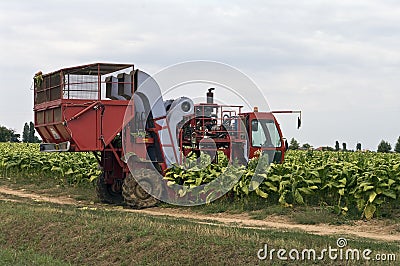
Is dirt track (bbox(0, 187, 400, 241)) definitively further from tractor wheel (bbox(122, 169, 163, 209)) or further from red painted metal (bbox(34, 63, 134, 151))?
red painted metal (bbox(34, 63, 134, 151))

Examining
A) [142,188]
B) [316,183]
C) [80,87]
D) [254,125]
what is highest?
[80,87]

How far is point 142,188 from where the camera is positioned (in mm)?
18953

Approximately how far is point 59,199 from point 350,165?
388 inches

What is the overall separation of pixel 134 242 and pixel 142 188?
23.8ft

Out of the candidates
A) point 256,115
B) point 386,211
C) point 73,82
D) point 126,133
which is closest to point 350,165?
point 386,211

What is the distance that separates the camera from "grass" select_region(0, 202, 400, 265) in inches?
418

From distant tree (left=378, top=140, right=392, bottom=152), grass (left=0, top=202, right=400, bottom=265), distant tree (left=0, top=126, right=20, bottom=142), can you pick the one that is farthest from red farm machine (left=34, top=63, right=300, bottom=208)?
distant tree (left=0, top=126, right=20, bottom=142)

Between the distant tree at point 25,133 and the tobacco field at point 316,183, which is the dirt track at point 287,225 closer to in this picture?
the tobacco field at point 316,183

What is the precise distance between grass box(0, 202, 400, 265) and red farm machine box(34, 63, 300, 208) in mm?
4268

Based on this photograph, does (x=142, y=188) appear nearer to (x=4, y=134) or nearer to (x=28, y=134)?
(x=4, y=134)

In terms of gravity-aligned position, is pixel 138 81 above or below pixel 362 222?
above

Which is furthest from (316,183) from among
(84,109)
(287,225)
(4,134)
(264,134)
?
(4,134)

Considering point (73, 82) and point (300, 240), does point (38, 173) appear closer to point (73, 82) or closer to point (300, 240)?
point (73, 82)

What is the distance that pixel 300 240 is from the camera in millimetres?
11391
